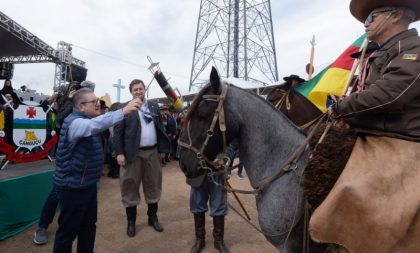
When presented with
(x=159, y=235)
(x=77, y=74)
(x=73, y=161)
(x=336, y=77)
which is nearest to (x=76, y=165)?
(x=73, y=161)

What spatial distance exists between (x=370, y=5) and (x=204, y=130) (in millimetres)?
1502

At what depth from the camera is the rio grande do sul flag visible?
18.2 ft

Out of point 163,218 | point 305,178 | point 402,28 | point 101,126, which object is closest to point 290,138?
point 305,178

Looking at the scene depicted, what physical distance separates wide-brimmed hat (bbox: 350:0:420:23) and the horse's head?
1143mm

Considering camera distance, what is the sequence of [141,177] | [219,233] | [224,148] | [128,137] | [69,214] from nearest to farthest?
[224,148] → [69,214] → [219,233] → [128,137] → [141,177]

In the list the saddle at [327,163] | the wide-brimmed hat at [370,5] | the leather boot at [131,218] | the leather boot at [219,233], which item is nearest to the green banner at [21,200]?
the leather boot at [131,218]

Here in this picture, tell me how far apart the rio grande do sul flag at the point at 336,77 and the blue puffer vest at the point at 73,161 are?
175 inches

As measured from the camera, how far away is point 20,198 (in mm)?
4512

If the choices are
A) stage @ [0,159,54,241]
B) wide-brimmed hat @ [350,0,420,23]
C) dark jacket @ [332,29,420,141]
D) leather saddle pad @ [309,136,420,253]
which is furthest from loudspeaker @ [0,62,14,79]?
leather saddle pad @ [309,136,420,253]

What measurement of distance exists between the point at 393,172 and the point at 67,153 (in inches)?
110

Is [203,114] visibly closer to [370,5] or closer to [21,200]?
[370,5]

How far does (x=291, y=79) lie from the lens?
16.5 ft

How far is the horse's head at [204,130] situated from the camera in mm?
2262

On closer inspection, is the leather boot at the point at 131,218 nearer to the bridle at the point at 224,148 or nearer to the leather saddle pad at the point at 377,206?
the bridle at the point at 224,148
